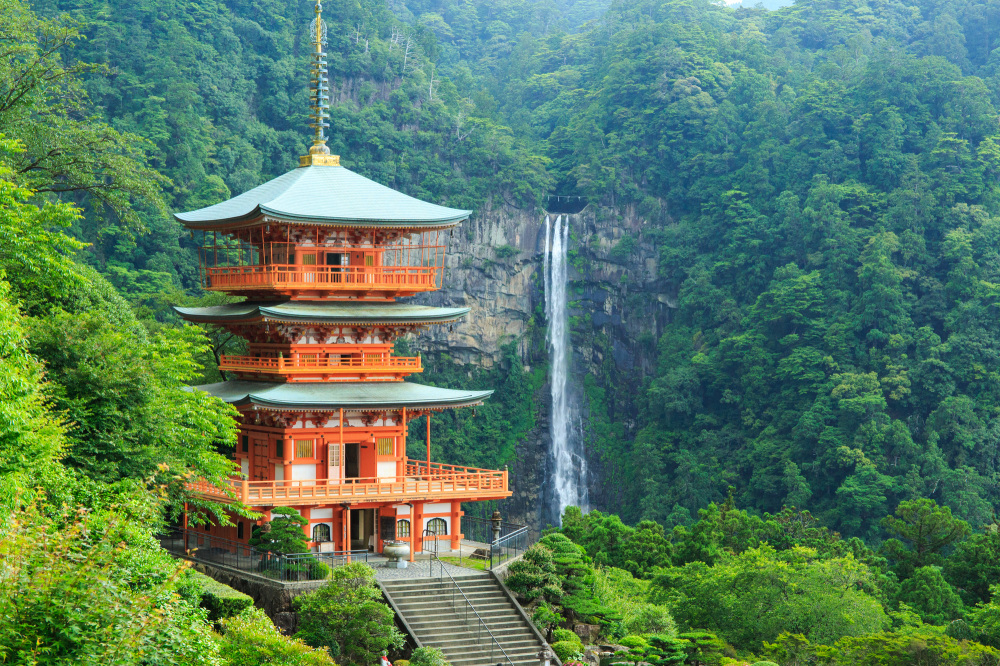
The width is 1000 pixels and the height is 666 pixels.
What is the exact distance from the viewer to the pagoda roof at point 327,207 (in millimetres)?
30281

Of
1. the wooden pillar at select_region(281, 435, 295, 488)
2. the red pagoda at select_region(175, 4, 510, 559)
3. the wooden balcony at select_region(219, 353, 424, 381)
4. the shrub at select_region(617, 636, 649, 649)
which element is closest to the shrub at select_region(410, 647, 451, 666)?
the shrub at select_region(617, 636, 649, 649)

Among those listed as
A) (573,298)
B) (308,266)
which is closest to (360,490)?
(308,266)

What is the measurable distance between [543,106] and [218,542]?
6731 cm

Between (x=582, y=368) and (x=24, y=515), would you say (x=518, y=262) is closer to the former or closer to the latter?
(x=582, y=368)

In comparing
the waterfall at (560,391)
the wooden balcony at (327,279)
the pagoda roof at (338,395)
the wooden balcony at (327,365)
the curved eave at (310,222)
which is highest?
the curved eave at (310,222)

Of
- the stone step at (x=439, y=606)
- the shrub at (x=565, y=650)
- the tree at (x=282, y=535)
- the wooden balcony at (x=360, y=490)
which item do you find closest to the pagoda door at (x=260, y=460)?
the wooden balcony at (x=360, y=490)

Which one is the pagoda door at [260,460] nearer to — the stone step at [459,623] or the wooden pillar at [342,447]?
the wooden pillar at [342,447]

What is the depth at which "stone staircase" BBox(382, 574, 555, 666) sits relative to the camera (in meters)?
25.3

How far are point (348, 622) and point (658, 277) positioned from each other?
54.1m

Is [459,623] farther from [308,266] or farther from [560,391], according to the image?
[560,391]

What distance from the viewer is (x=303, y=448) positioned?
30.6m

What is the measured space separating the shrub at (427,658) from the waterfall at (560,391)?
45549 mm

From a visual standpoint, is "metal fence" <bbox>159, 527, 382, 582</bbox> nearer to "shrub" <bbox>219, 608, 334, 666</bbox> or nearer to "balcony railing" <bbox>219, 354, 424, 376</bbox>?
"balcony railing" <bbox>219, 354, 424, 376</bbox>

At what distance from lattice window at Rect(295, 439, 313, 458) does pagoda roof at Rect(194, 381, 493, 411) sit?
1.37 m
